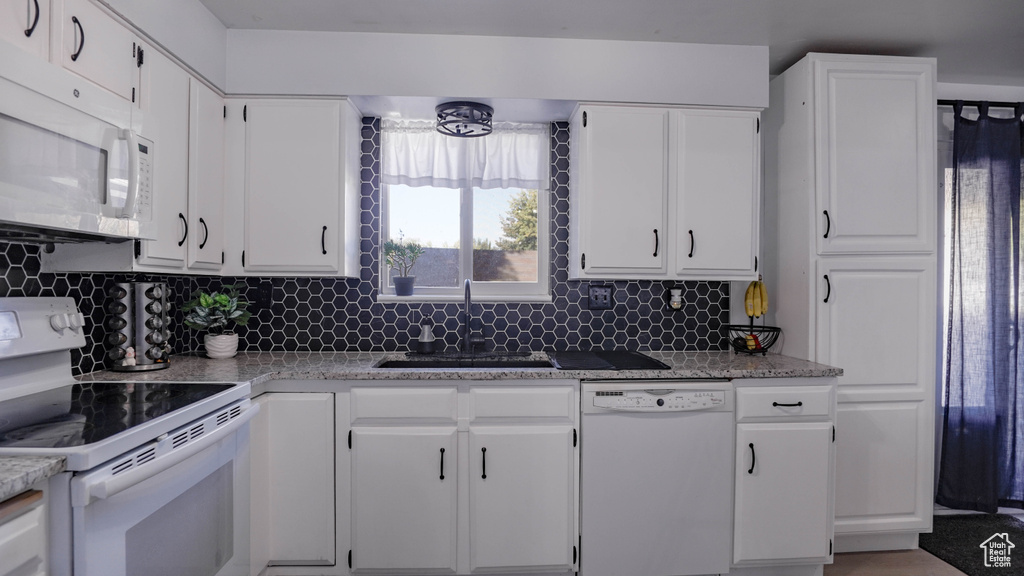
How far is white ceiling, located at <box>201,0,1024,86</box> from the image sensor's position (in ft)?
6.75

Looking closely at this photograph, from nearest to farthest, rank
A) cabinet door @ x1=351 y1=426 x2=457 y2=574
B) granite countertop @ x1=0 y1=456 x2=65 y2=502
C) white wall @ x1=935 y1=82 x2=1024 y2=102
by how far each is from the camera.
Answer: granite countertop @ x1=0 y1=456 x2=65 y2=502
cabinet door @ x1=351 y1=426 x2=457 y2=574
white wall @ x1=935 y1=82 x2=1024 y2=102

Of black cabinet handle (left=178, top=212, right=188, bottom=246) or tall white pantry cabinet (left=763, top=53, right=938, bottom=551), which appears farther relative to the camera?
tall white pantry cabinet (left=763, top=53, right=938, bottom=551)

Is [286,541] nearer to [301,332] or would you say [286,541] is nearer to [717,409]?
[301,332]

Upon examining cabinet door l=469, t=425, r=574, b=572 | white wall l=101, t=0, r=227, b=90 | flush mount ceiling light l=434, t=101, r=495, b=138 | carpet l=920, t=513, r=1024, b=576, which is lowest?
carpet l=920, t=513, r=1024, b=576

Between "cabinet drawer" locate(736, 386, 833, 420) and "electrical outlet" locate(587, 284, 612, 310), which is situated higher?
"electrical outlet" locate(587, 284, 612, 310)

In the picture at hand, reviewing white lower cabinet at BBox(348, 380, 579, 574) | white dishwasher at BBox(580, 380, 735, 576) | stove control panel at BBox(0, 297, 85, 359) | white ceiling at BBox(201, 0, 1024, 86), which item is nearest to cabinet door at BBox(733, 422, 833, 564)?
white dishwasher at BBox(580, 380, 735, 576)

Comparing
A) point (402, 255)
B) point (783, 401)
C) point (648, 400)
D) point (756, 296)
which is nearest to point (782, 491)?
point (783, 401)

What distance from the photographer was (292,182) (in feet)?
7.48

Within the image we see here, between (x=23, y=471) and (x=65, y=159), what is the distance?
796 mm

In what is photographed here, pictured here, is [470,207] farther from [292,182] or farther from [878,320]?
[878,320]

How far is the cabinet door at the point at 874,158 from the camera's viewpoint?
2.34 m

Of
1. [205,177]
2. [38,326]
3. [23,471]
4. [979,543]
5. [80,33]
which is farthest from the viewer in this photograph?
[979,543]

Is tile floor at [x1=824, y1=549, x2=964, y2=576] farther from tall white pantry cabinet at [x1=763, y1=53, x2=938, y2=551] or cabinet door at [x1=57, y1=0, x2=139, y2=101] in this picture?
cabinet door at [x1=57, y1=0, x2=139, y2=101]

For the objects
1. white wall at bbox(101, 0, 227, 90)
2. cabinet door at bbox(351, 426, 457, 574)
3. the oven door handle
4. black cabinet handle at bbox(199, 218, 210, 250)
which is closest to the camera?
the oven door handle
